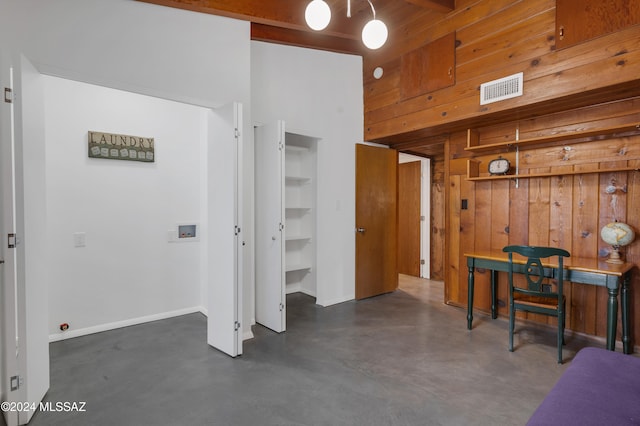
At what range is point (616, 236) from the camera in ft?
8.98

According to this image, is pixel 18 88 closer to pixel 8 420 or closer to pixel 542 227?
pixel 8 420

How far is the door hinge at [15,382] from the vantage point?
182cm

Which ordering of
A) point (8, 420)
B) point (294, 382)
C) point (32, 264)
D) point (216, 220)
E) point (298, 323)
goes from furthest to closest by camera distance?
point (298, 323), point (216, 220), point (294, 382), point (32, 264), point (8, 420)

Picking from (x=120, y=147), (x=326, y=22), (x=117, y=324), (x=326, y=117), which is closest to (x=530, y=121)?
(x=326, y=117)

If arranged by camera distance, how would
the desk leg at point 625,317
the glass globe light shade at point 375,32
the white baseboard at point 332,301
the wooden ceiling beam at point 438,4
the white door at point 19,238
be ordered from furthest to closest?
the white baseboard at point 332,301 < the wooden ceiling beam at point 438,4 < the desk leg at point 625,317 < the glass globe light shade at point 375,32 < the white door at point 19,238

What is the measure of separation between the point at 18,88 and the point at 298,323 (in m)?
2.90

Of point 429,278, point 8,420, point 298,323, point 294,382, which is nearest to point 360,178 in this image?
point 298,323

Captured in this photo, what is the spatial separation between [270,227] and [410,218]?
327 centimetres

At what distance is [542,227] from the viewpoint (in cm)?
336

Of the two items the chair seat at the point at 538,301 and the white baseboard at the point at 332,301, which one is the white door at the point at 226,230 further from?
the chair seat at the point at 538,301

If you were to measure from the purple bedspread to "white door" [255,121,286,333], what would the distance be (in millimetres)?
2299

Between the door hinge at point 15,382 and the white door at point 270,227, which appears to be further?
the white door at point 270,227

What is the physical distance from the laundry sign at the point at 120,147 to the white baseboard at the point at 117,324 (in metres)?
1.67

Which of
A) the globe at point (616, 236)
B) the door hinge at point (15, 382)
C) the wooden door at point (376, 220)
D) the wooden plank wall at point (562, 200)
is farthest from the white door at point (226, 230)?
the globe at point (616, 236)
